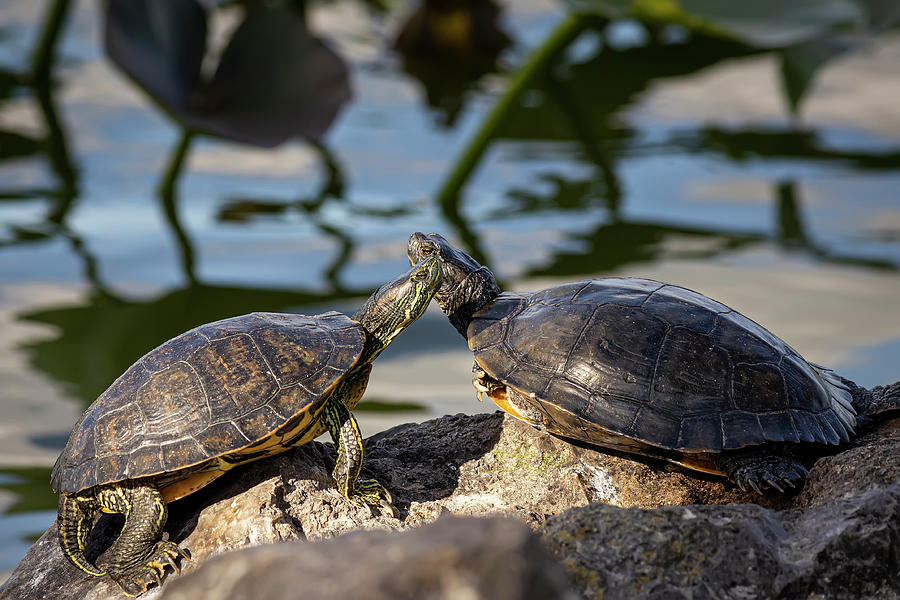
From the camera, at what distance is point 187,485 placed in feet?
8.53

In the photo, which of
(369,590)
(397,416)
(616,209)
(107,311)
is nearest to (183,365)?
(369,590)

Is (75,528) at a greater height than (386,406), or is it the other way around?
(75,528)

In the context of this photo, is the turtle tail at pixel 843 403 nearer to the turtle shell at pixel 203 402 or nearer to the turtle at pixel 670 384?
the turtle at pixel 670 384

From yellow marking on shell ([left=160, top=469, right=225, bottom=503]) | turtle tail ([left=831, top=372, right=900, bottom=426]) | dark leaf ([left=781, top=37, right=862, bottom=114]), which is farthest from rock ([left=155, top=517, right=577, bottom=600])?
dark leaf ([left=781, top=37, right=862, bottom=114])

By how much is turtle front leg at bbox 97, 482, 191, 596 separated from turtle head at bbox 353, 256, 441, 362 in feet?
2.31

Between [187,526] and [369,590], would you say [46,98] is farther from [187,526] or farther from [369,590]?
[369,590]

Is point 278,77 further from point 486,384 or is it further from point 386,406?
point 486,384

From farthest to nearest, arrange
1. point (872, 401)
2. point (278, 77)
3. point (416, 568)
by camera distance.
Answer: point (278, 77), point (872, 401), point (416, 568)

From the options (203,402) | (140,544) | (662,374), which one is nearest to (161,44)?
(203,402)

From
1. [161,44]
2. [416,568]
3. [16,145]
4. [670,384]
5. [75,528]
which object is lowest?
[16,145]

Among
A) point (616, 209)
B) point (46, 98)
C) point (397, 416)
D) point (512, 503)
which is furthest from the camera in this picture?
point (46, 98)

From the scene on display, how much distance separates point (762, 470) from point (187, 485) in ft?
4.95

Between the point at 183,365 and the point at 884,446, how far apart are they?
1.79 m

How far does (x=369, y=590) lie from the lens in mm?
1360
